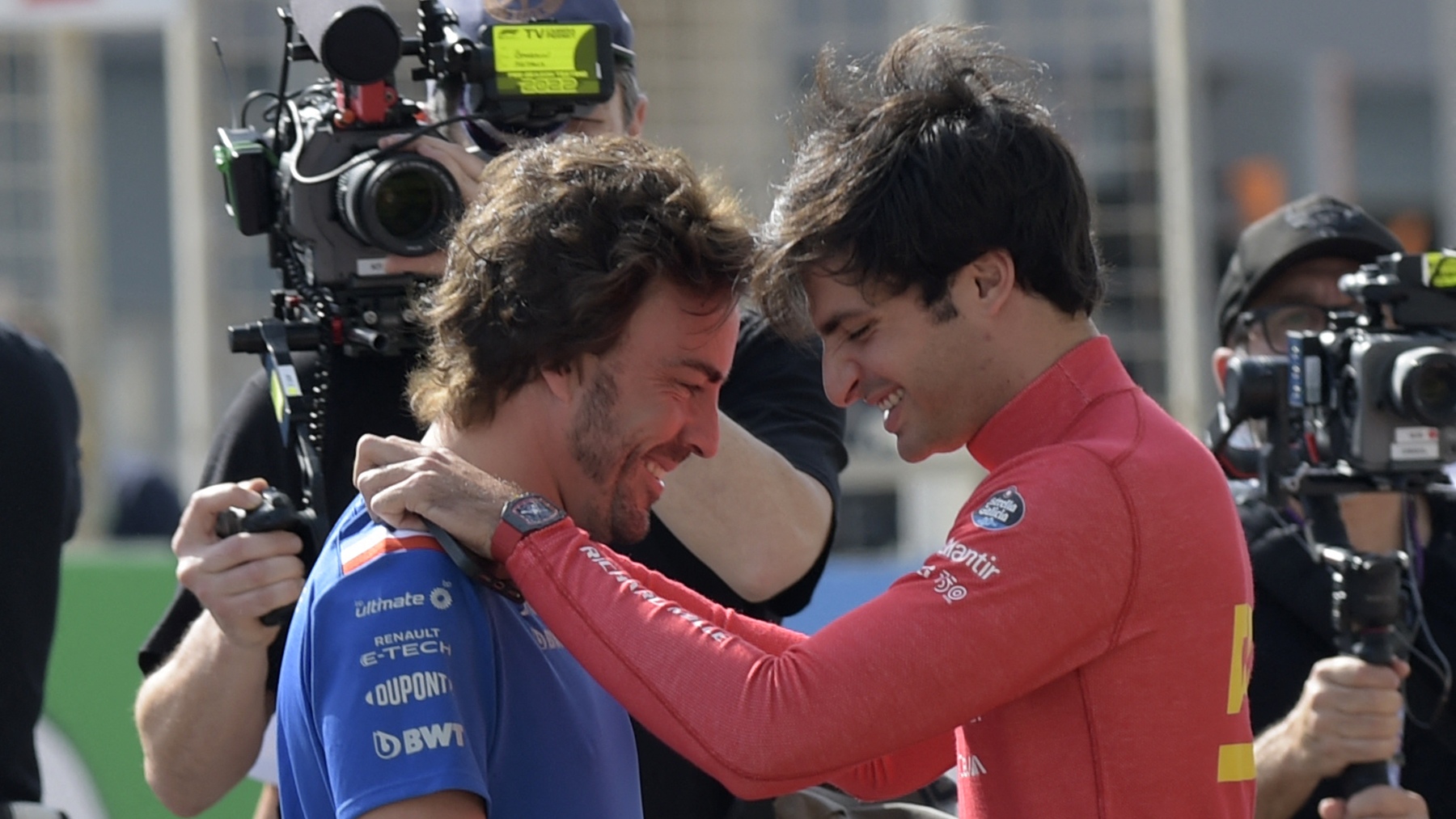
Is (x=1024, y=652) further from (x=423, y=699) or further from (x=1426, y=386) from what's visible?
(x=1426, y=386)

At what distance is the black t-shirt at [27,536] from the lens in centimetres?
290

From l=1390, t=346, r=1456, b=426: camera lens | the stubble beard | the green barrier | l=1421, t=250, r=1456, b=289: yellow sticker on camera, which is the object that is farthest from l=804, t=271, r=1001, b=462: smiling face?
the green barrier

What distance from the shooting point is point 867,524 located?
6.70 meters

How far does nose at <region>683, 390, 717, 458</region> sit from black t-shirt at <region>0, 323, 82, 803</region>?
52.0 inches

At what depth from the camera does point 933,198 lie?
201 cm

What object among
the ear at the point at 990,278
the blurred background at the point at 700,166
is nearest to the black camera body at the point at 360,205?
the ear at the point at 990,278

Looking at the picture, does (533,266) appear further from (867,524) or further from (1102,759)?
(867,524)

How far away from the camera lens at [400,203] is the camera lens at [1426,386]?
4.70 ft

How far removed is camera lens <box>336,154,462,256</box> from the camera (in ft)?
7.72

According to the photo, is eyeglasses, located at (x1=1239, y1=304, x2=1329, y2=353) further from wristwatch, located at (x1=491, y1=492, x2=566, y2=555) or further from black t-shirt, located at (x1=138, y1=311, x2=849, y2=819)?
wristwatch, located at (x1=491, y1=492, x2=566, y2=555)

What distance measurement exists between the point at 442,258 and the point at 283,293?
270mm

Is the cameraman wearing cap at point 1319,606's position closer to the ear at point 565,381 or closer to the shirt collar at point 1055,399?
the shirt collar at point 1055,399

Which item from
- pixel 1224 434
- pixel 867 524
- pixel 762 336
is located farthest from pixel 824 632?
pixel 867 524

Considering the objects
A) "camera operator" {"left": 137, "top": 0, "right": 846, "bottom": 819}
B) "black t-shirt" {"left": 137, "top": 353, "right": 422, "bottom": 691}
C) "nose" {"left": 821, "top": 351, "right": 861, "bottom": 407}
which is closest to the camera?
"nose" {"left": 821, "top": 351, "right": 861, "bottom": 407}
